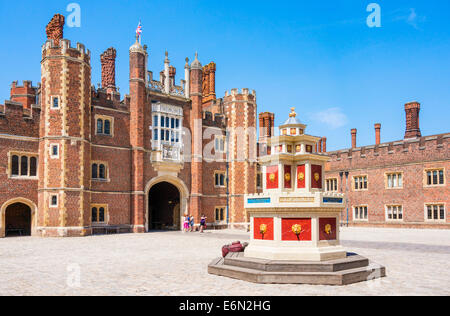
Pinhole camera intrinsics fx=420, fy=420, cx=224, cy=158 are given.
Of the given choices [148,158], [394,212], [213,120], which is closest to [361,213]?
[394,212]

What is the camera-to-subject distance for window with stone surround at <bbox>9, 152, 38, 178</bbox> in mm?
24345

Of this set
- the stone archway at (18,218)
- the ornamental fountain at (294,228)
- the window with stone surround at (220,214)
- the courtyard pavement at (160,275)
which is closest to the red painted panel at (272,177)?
the ornamental fountain at (294,228)

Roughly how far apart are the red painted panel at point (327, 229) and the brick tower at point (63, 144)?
58.2 feet

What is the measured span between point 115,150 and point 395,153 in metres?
23.0

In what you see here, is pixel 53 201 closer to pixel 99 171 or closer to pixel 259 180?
pixel 99 171

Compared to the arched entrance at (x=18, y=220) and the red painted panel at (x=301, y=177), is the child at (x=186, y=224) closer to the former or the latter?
the arched entrance at (x=18, y=220)

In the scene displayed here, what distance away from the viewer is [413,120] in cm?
3772

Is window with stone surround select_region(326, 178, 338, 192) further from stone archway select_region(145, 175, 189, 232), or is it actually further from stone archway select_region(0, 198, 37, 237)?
stone archway select_region(0, 198, 37, 237)

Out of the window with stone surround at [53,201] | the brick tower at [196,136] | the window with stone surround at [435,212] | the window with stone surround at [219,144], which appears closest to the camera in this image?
the window with stone surround at [53,201]

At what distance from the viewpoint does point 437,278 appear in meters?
9.81

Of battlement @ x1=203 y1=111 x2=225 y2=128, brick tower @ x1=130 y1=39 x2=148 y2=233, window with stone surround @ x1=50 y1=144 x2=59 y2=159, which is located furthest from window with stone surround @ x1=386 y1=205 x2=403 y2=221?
window with stone surround @ x1=50 y1=144 x2=59 y2=159

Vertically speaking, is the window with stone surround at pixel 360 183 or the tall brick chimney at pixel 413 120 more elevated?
the tall brick chimney at pixel 413 120

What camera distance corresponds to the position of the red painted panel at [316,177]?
450 inches
